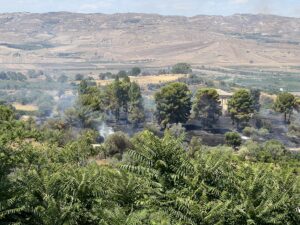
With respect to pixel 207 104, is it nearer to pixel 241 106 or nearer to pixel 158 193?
pixel 241 106

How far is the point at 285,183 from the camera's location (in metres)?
10.9

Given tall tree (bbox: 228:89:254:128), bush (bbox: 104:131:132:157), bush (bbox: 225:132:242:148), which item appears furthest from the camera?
tall tree (bbox: 228:89:254:128)

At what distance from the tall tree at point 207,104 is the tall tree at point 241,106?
8.82 feet

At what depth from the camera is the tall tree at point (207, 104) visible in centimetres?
5619

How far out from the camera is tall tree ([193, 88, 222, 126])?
5619 cm

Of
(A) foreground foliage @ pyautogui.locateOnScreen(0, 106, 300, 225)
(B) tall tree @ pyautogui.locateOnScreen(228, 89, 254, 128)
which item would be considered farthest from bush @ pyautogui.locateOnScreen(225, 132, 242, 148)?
(A) foreground foliage @ pyautogui.locateOnScreen(0, 106, 300, 225)

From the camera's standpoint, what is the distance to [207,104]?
56.7m

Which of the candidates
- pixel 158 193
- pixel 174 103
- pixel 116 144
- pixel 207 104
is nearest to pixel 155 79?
pixel 207 104

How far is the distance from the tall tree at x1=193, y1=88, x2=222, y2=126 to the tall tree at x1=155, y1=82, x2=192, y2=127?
3.65 meters

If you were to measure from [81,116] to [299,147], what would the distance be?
2310 centimetres

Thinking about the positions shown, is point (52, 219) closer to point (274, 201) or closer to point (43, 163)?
point (274, 201)

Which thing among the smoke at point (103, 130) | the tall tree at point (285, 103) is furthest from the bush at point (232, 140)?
the tall tree at point (285, 103)

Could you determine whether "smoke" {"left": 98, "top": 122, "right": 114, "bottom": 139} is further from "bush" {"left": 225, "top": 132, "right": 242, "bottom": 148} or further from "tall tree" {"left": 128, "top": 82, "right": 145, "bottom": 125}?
"bush" {"left": 225, "top": 132, "right": 242, "bottom": 148}

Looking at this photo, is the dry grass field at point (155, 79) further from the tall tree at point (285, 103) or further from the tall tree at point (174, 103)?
the tall tree at point (174, 103)
